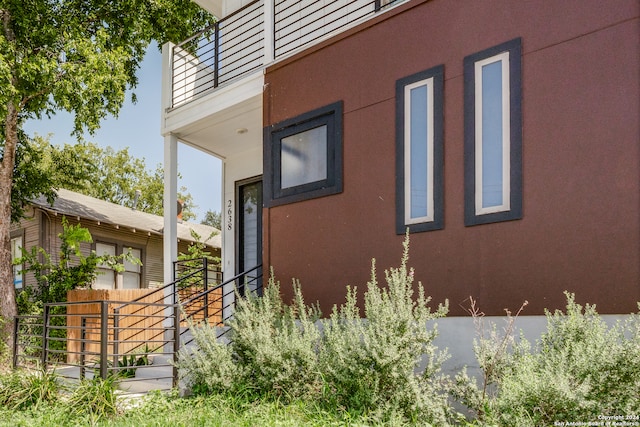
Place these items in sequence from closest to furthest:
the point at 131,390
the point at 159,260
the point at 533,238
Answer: the point at 533,238, the point at 131,390, the point at 159,260

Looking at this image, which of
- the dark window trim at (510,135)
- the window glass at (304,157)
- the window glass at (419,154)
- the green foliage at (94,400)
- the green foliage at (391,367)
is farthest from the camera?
the window glass at (304,157)

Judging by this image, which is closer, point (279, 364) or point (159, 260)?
point (279, 364)

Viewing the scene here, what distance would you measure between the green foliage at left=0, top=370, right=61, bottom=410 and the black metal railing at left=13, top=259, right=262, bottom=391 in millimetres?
279

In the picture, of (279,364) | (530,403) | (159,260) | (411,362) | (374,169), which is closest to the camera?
(530,403)

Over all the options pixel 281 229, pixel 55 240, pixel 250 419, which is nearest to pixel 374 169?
pixel 281 229

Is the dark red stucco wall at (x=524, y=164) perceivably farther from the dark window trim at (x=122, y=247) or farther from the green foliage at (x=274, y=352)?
the dark window trim at (x=122, y=247)

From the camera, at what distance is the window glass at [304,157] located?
7108mm

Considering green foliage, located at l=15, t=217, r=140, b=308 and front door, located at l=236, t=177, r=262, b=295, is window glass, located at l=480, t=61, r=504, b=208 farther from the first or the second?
green foliage, located at l=15, t=217, r=140, b=308

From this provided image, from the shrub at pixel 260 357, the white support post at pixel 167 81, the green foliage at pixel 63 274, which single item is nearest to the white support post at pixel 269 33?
the white support post at pixel 167 81

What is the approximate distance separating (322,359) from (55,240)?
12.6 meters

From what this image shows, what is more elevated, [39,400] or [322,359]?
[322,359]

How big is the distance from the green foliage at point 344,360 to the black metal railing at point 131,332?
1.63 ft

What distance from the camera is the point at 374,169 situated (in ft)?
21.1

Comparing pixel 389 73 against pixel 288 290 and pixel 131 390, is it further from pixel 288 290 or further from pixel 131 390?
pixel 131 390
